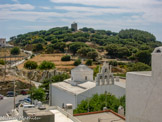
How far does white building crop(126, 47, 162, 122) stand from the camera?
7324 millimetres

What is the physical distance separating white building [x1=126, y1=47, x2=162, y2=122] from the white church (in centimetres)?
1648

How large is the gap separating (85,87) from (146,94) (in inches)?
757

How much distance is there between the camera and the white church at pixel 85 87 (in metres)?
25.0

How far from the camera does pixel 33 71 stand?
52.9 m

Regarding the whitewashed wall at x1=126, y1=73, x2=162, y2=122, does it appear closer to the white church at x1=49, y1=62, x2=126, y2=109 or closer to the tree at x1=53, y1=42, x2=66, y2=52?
the white church at x1=49, y1=62, x2=126, y2=109

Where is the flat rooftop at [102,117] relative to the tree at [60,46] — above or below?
below

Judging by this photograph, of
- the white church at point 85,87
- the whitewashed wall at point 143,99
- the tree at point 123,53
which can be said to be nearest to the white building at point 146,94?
the whitewashed wall at point 143,99

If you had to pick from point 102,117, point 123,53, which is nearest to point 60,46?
point 123,53

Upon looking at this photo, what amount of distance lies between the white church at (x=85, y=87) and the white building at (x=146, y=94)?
649 inches

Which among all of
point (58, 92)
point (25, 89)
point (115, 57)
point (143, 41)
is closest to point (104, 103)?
point (58, 92)

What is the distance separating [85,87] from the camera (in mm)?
26797

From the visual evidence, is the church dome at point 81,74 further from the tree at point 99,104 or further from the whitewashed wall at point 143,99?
the whitewashed wall at point 143,99

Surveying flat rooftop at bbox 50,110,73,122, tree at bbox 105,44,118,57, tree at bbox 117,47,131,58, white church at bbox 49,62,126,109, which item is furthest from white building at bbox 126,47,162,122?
tree at bbox 105,44,118,57

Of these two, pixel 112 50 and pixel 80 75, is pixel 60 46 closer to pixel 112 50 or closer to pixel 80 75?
pixel 112 50
